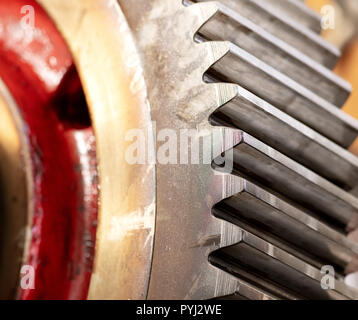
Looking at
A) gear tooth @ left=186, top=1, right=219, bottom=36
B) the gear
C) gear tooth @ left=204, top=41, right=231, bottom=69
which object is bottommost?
the gear

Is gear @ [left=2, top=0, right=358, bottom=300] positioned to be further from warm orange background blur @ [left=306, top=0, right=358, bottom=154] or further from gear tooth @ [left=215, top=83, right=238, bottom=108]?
warm orange background blur @ [left=306, top=0, right=358, bottom=154]

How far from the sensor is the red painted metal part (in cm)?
80

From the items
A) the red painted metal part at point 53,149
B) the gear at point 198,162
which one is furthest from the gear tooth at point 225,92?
the red painted metal part at point 53,149

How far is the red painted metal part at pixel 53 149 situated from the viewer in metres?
0.80

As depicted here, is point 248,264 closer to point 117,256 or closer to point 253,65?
point 117,256

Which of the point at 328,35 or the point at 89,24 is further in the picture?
the point at 328,35

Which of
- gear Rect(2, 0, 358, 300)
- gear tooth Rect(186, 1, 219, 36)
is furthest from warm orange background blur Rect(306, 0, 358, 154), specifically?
gear tooth Rect(186, 1, 219, 36)

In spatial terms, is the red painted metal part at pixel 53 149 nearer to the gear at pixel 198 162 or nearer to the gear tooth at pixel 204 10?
the gear at pixel 198 162

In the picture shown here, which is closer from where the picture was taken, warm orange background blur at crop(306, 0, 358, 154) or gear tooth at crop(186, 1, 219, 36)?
gear tooth at crop(186, 1, 219, 36)

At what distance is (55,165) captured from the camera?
821 millimetres

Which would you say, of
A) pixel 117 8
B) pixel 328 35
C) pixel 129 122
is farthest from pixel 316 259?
pixel 328 35

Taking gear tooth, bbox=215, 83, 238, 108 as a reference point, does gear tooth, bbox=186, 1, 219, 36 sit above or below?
above
